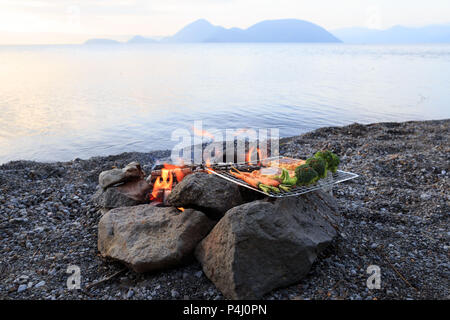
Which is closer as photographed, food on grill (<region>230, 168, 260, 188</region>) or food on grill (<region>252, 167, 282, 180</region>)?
food on grill (<region>230, 168, 260, 188</region>)

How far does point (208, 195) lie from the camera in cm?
617

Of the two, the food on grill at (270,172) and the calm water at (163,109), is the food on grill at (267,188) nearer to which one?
the food on grill at (270,172)

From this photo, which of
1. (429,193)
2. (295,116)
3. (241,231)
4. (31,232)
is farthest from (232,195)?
(295,116)

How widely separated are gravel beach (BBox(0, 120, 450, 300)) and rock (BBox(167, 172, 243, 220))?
1043 mm

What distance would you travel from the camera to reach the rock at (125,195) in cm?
732

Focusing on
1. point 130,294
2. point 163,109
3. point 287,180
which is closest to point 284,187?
point 287,180

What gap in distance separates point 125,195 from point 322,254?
4.26 metres

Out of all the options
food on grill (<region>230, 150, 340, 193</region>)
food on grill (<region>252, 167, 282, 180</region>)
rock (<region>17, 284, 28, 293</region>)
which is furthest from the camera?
food on grill (<region>252, 167, 282, 180</region>)

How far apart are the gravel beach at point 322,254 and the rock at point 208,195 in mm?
1043

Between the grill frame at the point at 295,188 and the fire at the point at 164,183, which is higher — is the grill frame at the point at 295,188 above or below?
above

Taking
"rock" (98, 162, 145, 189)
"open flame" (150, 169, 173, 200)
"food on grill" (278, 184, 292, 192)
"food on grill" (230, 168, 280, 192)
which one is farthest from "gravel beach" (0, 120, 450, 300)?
"food on grill" (230, 168, 280, 192)

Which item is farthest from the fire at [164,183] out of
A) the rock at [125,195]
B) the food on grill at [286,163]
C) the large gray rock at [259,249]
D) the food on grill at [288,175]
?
the food on grill at [286,163]

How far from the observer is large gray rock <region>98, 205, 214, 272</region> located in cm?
554

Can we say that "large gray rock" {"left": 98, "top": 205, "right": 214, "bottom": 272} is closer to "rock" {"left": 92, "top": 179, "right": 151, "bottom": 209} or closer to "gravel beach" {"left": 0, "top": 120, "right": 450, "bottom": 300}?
"gravel beach" {"left": 0, "top": 120, "right": 450, "bottom": 300}
